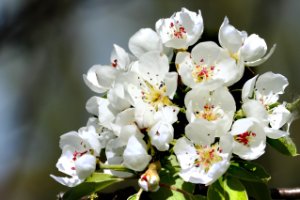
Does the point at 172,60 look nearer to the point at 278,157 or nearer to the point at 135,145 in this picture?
the point at 135,145

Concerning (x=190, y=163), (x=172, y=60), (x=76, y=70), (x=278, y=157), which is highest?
(x=172, y=60)

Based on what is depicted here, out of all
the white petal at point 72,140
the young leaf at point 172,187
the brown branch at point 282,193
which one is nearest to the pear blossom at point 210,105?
the young leaf at point 172,187

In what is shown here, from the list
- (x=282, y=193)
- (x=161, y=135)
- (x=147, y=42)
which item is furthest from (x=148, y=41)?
(x=282, y=193)

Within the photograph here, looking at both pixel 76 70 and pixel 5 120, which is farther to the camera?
pixel 76 70

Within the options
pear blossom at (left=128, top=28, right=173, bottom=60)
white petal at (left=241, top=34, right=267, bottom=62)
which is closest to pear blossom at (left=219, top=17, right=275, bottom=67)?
white petal at (left=241, top=34, right=267, bottom=62)

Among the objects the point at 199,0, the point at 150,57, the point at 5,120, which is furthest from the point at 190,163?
the point at 199,0

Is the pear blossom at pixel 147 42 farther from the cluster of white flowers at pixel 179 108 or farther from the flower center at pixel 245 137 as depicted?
the flower center at pixel 245 137

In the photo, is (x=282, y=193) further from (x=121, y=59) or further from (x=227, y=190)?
(x=121, y=59)
